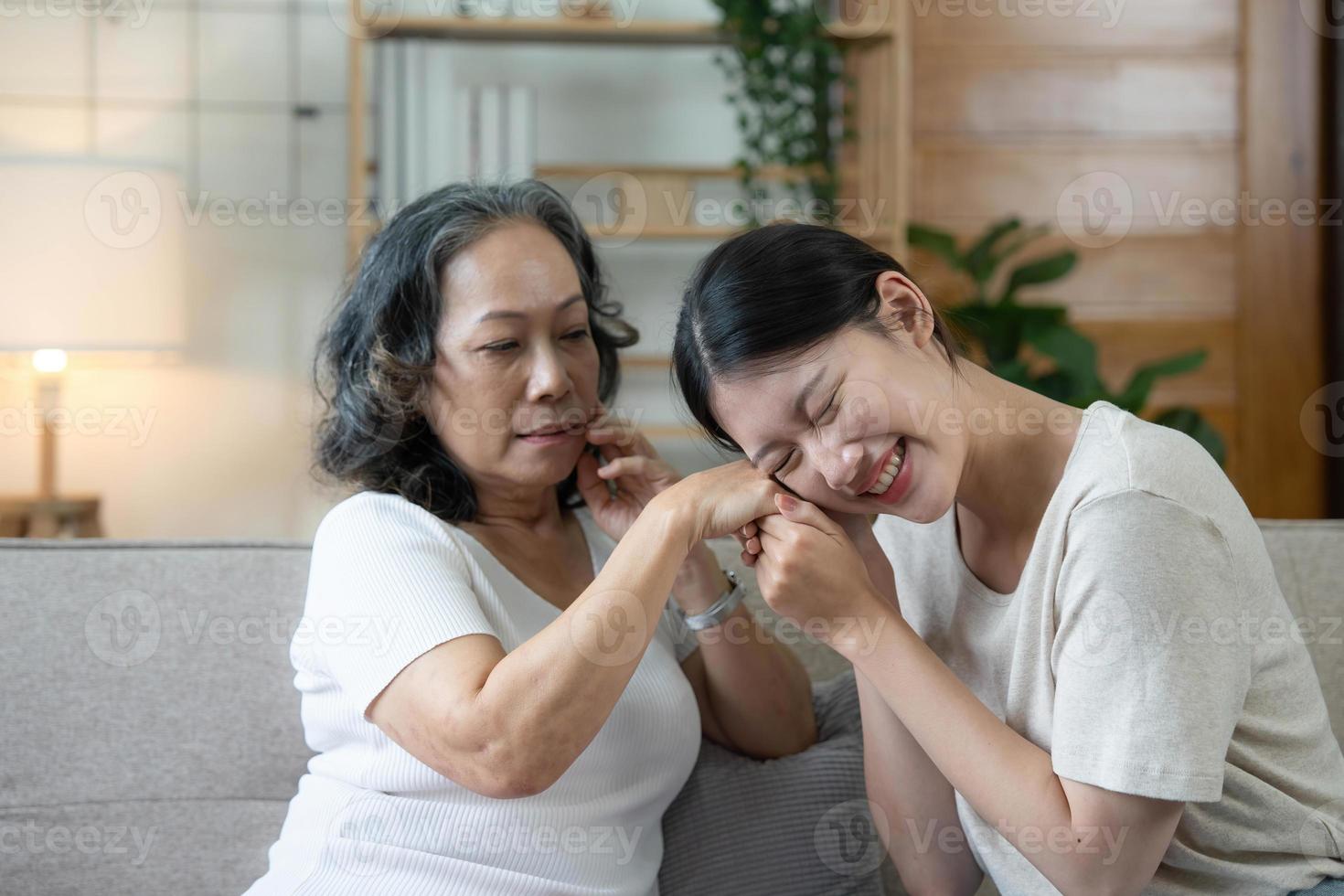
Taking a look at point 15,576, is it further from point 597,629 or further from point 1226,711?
point 1226,711

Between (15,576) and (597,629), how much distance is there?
89cm

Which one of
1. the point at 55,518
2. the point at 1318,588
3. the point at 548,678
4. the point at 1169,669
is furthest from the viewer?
the point at 55,518

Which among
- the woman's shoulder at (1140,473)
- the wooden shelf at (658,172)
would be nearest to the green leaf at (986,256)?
the wooden shelf at (658,172)

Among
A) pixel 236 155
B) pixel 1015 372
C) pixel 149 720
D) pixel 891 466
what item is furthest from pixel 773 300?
pixel 236 155

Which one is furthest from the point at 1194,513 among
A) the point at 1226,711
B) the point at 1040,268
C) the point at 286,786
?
the point at 1040,268

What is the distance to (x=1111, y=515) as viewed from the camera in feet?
3.47

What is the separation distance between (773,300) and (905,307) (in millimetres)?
143

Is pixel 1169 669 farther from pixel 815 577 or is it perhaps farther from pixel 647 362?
pixel 647 362

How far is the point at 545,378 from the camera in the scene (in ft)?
4.68

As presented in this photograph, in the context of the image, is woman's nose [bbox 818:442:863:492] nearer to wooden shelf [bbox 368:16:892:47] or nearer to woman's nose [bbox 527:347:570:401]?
woman's nose [bbox 527:347:570:401]

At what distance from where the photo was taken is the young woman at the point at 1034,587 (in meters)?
1.03

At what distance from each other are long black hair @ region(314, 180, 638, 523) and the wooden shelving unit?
5.07ft

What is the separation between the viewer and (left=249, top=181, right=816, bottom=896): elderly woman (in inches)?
46.2

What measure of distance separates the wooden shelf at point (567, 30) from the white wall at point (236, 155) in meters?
0.13
